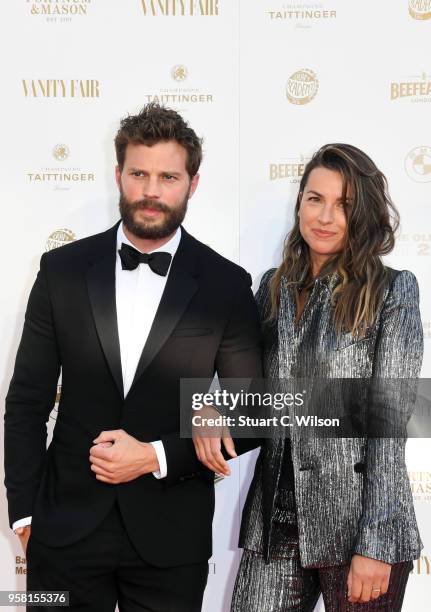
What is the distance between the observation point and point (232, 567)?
3.09m

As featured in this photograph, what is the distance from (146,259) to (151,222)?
0.34ft

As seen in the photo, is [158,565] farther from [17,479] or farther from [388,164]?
[388,164]

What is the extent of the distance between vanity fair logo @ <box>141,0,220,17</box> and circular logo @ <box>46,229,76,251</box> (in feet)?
3.10

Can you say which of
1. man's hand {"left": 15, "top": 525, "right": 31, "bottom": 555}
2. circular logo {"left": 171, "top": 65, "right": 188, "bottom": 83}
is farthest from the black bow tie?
circular logo {"left": 171, "top": 65, "right": 188, "bottom": 83}

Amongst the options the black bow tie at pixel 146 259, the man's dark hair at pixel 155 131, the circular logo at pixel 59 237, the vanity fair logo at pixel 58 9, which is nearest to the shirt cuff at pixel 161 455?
the black bow tie at pixel 146 259

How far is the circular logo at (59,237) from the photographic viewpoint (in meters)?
3.05

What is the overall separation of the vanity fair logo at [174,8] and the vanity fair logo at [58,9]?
0.25m

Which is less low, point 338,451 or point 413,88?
point 413,88

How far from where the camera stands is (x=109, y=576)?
76.2 inches

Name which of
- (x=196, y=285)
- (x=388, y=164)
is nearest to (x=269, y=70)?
(x=388, y=164)

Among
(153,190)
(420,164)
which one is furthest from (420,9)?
(153,190)

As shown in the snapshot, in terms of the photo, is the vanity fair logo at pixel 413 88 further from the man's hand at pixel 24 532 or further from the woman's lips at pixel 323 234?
the man's hand at pixel 24 532

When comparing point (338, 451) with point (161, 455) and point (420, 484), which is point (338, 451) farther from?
point (420, 484)

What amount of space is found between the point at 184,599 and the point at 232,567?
120 cm
